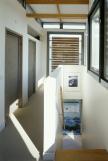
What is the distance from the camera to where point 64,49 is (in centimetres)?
1372

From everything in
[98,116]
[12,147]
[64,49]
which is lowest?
[12,147]

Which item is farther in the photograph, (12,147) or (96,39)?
(96,39)

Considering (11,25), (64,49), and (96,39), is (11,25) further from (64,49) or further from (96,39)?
(64,49)

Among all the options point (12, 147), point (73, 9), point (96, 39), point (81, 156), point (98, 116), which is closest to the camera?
point (81, 156)

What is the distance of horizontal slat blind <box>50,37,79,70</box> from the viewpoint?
13414 mm

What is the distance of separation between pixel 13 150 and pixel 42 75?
28.9 ft

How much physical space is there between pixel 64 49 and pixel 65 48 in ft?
0.23

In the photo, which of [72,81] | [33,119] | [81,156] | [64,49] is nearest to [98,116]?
[81,156]

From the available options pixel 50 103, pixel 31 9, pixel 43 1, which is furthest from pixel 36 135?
pixel 31 9

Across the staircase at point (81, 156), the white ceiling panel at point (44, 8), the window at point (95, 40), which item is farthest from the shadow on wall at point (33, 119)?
the white ceiling panel at point (44, 8)

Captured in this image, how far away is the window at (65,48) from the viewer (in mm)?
13352

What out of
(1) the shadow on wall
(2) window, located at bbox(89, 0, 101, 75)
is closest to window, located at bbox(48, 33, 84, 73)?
(1) the shadow on wall

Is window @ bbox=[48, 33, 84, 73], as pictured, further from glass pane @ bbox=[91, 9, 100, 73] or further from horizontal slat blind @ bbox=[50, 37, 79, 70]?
glass pane @ bbox=[91, 9, 100, 73]

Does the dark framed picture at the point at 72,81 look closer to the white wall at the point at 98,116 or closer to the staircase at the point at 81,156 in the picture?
the white wall at the point at 98,116
